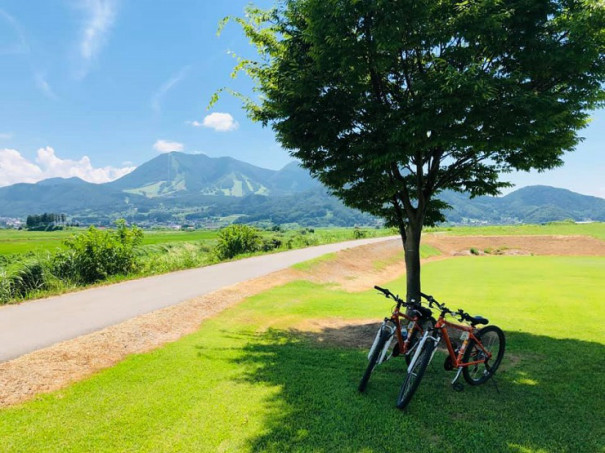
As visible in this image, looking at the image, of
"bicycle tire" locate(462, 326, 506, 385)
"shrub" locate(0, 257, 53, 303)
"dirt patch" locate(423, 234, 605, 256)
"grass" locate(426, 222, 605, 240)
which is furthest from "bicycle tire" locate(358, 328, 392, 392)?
"grass" locate(426, 222, 605, 240)

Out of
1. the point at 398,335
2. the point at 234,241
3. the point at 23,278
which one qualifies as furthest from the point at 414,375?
the point at 234,241

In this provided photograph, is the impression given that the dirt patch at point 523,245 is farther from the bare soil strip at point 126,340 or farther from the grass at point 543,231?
the bare soil strip at point 126,340

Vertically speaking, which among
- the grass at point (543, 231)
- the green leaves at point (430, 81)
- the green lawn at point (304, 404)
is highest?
the green leaves at point (430, 81)

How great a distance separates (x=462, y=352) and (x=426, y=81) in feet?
17.9

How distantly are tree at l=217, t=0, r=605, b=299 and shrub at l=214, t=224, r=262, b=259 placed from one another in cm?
2548

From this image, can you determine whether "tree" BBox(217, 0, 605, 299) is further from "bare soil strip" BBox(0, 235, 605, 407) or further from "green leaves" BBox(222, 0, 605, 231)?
"bare soil strip" BBox(0, 235, 605, 407)

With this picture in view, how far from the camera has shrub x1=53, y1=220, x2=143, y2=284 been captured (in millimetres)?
18172

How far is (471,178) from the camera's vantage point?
1041cm

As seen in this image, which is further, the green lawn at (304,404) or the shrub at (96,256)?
the shrub at (96,256)

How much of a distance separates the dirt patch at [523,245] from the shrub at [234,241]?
2866cm

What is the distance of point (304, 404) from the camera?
5.98 metres

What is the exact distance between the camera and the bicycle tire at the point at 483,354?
6.69 m

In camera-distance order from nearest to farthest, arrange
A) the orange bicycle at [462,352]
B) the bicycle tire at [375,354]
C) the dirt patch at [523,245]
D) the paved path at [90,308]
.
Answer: the orange bicycle at [462,352]
the bicycle tire at [375,354]
the paved path at [90,308]
the dirt patch at [523,245]

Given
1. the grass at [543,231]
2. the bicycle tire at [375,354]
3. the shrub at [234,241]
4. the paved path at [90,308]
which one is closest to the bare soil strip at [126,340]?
the paved path at [90,308]
